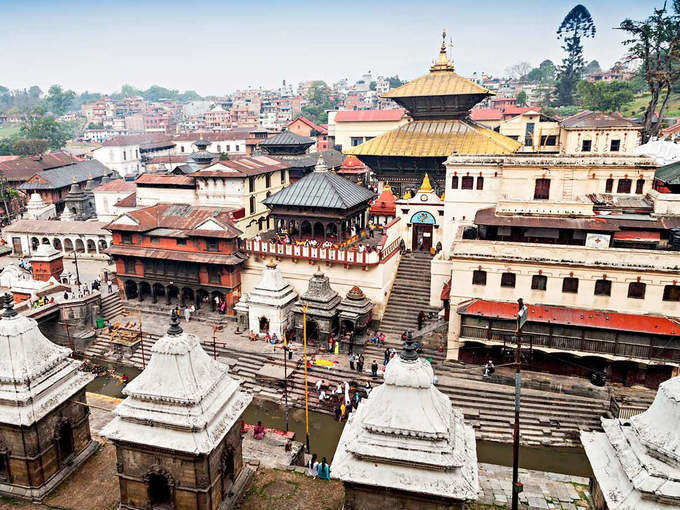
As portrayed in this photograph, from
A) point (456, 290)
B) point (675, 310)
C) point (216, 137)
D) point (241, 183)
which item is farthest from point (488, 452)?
point (216, 137)

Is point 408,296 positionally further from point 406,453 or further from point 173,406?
point 406,453

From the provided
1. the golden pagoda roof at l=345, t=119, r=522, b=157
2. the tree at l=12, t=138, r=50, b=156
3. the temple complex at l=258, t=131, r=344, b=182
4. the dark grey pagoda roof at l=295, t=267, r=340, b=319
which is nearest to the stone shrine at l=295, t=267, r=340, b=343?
the dark grey pagoda roof at l=295, t=267, r=340, b=319

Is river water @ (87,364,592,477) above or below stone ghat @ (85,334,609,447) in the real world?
below

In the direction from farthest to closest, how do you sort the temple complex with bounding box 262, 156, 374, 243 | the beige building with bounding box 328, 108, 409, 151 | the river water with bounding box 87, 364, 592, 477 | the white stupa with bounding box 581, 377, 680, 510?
the beige building with bounding box 328, 108, 409, 151, the temple complex with bounding box 262, 156, 374, 243, the river water with bounding box 87, 364, 592, 477, the white stupa with bounding box 581, 377, 680, 510

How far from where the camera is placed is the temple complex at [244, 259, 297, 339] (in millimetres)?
30516

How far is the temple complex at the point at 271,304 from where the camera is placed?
30.5m

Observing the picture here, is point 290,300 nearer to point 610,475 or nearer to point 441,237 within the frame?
point 441,237

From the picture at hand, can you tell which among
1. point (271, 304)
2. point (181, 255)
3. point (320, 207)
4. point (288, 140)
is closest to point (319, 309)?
point (271, 304)

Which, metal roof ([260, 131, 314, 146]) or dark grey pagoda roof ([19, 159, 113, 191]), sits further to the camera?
dark grey pagoda roof ([19, 159, 113, 191])

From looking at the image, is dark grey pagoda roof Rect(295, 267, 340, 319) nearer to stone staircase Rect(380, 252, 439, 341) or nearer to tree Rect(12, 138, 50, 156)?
stone staircase Rect(380, 252, 439, 341)

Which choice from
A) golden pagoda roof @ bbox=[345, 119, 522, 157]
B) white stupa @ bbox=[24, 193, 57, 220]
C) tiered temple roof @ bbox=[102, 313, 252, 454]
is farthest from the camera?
white stupa @ bbox=[24, 193, 57, 220]

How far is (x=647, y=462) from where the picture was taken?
912cm

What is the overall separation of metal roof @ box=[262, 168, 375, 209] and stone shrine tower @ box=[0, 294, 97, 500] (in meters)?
20.8

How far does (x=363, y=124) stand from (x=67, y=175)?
1581 inches
